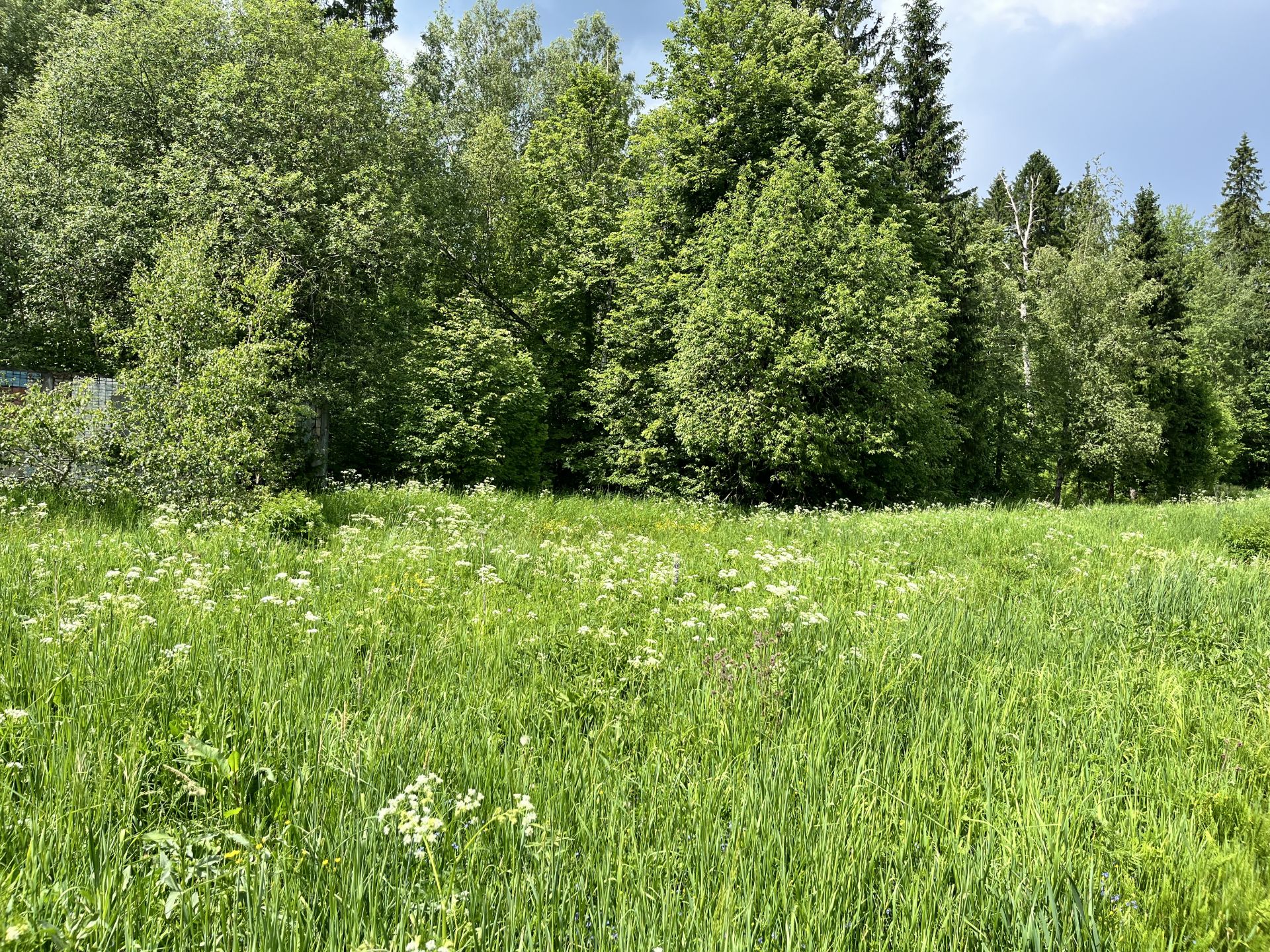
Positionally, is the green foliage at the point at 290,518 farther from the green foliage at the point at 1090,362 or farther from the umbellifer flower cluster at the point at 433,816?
the green foliage at the point at 1090,362

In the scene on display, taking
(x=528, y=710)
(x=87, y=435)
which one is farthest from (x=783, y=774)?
(x=87, y=435)

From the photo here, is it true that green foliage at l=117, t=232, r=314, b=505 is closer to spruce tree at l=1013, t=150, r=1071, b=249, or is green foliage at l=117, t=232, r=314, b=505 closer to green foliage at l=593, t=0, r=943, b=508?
green foliage at l=593, t=0, r=943, b=508

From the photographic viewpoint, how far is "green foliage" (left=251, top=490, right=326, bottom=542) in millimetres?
7070

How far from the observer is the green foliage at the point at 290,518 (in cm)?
707

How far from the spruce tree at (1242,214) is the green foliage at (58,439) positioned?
6750 centimetres

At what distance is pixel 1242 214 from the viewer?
48.9 meters

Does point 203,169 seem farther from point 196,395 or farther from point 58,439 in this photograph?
point 196,395

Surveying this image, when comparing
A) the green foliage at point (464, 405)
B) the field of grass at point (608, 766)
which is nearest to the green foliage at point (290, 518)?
the field of grass at point (608, 766)

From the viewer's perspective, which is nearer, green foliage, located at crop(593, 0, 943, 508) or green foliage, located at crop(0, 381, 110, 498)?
green foliage, located at crop(0, 381, 110, 498)

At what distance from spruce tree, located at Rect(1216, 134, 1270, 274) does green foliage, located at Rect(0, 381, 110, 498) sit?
67.5 m

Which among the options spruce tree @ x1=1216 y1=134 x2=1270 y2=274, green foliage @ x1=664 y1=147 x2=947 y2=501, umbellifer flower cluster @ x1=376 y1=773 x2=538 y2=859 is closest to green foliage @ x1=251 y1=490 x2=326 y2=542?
umbellifer flower cluster @ x1=376 y1=773 x2=538 y2=859

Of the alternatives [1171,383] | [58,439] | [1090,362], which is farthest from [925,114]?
[58,439]

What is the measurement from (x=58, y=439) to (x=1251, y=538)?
1658 centimetres

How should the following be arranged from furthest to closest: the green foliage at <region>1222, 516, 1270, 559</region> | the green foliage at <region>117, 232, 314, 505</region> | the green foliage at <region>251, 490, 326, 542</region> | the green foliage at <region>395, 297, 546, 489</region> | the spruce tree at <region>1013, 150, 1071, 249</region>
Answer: the spruce tree at <region>1013, 150, 1071, 249</region> < the green foliage at <region>395, 297, 546, 489</region> < the green foliage at <region>1222, 516, 1270, 559</region> < the green foliage at <region>117, 232, 314, 505</region> < the green foliage at <region>251, 490, 326, 542</region>
